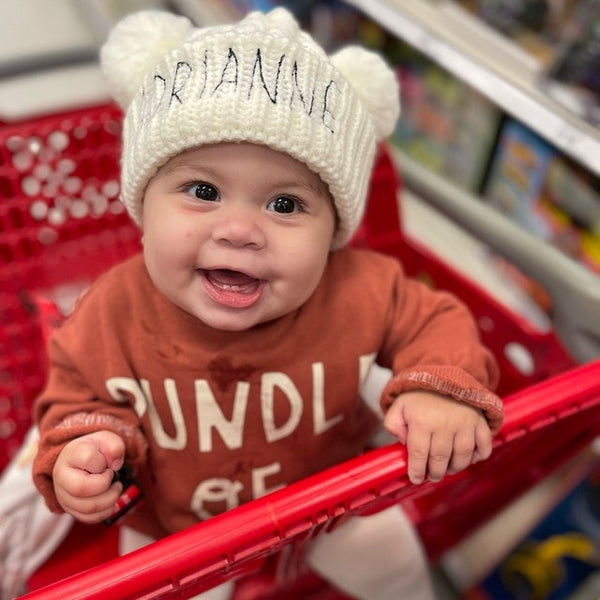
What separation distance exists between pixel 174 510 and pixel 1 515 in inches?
9.2

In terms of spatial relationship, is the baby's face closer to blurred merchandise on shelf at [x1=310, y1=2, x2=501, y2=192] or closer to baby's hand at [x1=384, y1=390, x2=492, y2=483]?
baby's hand at [x1=384, y1=390, x2=492, y2=483]

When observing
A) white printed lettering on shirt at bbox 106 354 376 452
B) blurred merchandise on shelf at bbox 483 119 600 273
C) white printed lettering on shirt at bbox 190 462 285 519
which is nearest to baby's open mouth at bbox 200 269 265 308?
white printed lettering on shirt at bbox 106 354 376 452

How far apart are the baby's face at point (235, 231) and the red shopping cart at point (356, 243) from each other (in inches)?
6.1

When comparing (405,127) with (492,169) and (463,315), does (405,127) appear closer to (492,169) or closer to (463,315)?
(492,169)

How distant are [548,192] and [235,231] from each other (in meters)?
0.83

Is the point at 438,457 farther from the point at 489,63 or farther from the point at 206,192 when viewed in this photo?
the point at 489,63

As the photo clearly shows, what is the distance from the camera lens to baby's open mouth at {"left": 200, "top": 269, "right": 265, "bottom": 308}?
549 mm

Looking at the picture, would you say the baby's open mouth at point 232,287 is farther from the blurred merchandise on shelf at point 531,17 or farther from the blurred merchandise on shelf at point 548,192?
the blurred merchandise on shelf at point 531,17

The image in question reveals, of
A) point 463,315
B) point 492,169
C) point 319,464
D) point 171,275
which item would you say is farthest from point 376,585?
point 492,169

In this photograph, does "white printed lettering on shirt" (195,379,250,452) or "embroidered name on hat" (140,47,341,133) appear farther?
"white printed lettering on shirt" (195,379,250,452)

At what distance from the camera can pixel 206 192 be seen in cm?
53

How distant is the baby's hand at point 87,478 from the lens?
0.54 m

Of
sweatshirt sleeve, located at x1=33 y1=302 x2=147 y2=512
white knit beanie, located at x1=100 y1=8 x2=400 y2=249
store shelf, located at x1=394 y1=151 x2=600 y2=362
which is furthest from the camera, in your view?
store shelf, located at x1=394 y1=151 x2=600 y2=362

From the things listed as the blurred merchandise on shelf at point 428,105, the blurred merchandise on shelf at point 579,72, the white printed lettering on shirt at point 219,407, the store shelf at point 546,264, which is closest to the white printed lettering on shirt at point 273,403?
the white printed lettering on shirt at point 219,407
